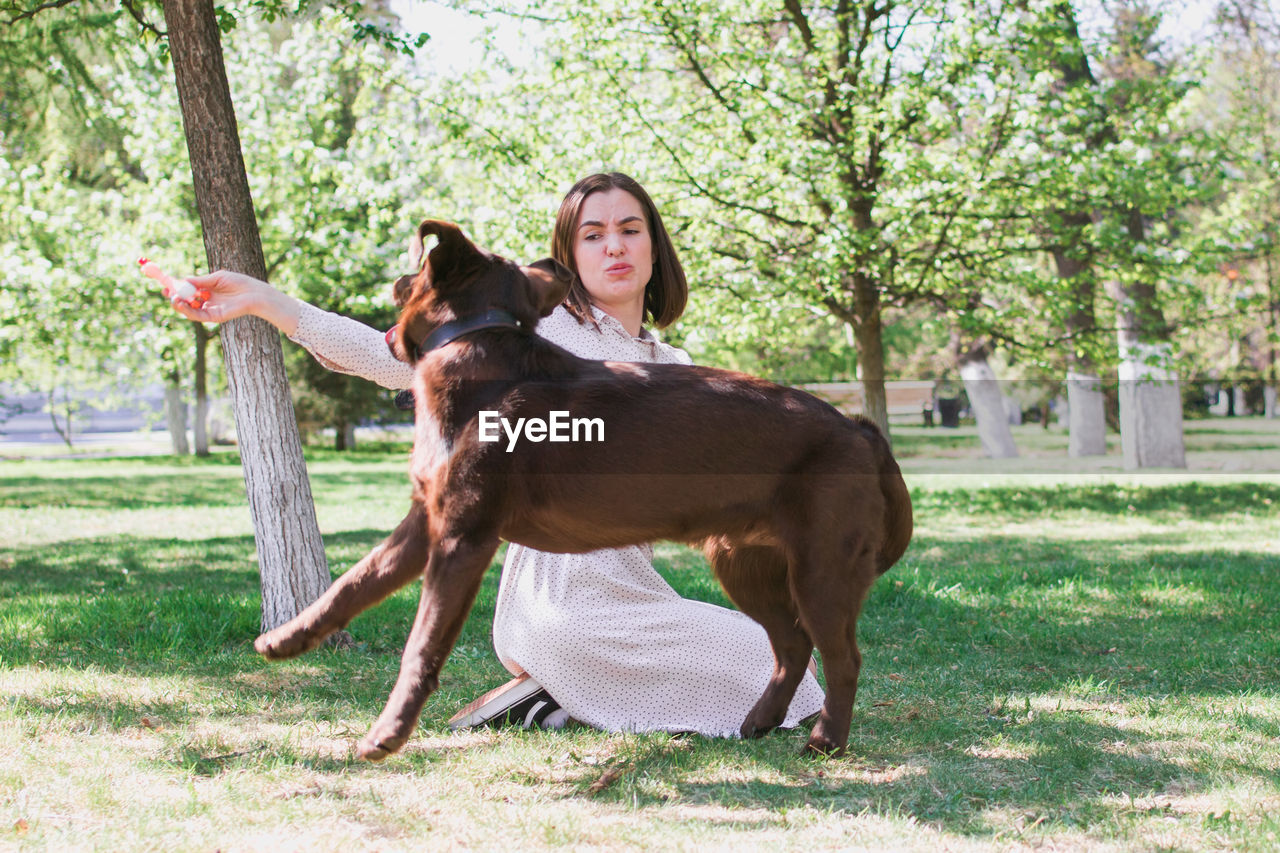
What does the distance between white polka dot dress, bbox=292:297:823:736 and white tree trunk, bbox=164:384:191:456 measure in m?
26.5

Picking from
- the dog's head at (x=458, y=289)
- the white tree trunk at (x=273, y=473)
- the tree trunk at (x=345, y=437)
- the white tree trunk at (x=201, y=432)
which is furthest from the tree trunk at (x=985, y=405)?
the white tree trunk at (x=201, y=432)

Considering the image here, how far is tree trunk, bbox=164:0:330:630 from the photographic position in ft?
16.3

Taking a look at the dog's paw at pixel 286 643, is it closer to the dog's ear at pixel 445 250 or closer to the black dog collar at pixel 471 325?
the black dog collar at pixel 471 325

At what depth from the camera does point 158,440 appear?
4212cm

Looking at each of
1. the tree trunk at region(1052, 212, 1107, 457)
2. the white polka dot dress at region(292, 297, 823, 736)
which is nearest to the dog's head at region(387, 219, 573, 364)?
the white polka dot dress at region(292, 297, 823, 736)

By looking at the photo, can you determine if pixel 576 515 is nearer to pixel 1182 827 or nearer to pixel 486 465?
pixel 486 465

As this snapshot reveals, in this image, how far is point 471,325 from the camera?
2.81 m

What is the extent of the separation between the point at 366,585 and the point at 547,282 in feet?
3.08

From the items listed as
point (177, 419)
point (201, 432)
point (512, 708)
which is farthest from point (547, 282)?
point (177, 419)

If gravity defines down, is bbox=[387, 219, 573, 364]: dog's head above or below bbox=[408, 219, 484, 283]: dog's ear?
below

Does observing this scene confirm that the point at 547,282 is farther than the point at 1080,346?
No

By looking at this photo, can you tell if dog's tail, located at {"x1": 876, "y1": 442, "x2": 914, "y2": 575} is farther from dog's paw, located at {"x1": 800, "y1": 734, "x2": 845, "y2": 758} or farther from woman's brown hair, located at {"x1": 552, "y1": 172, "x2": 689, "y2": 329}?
woman's brown hair, located at {"x1": 552, "y1": 172, "x2": 689, "y2": 329}

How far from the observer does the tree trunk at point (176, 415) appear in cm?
2881

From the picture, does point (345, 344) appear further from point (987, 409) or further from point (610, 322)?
point (987, 409)
